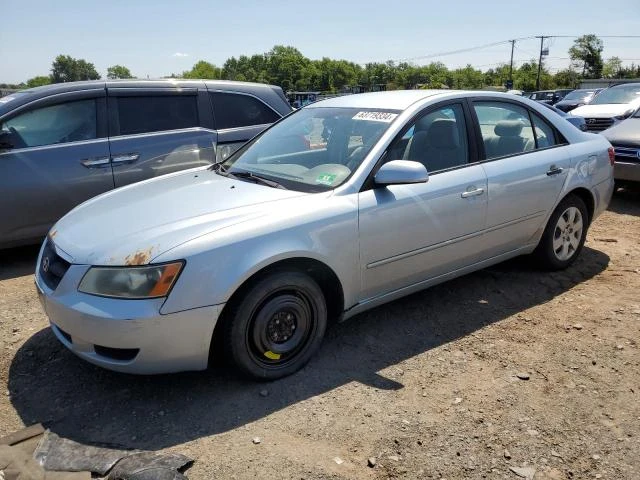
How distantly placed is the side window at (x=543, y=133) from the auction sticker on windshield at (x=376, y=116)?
1.49 metres

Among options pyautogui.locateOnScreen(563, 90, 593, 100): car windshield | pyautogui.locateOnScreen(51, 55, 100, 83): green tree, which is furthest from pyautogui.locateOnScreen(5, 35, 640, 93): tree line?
pyautogui.locateOnScreen(563, 90, 593, 100): car windshield

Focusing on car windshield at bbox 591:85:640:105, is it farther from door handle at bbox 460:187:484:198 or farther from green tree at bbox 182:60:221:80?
green tree at bbox 182:60:221:80

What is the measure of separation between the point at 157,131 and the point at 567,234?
409cm

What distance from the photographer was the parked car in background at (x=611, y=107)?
468 inches

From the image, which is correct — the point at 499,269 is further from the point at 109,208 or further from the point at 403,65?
the point at 403,65

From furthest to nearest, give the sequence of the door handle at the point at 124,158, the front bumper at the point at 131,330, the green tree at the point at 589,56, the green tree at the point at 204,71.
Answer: the green tree at the point at 204,71
the green tree at the point at 589,56
the door handle at the point at 124,158
the front bumper at the point at 131,330

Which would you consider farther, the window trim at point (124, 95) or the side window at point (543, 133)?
the window trim at point (124, 95)

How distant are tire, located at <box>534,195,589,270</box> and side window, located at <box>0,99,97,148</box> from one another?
431 centimetres

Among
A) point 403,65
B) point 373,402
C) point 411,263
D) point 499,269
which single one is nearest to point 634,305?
point 499,269

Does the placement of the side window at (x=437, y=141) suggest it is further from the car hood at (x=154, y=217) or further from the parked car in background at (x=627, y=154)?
the parked car in background at (x=627, y=154)

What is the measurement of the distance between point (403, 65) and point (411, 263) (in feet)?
550

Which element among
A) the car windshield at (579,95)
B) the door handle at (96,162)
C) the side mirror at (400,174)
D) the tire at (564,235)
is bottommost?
the tire at (564,235)

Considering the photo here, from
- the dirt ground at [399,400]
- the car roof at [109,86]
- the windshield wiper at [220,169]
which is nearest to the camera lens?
the dirt ground at [399,400]

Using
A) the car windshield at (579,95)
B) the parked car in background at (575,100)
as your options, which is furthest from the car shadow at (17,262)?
the car windshield at (579,95)
